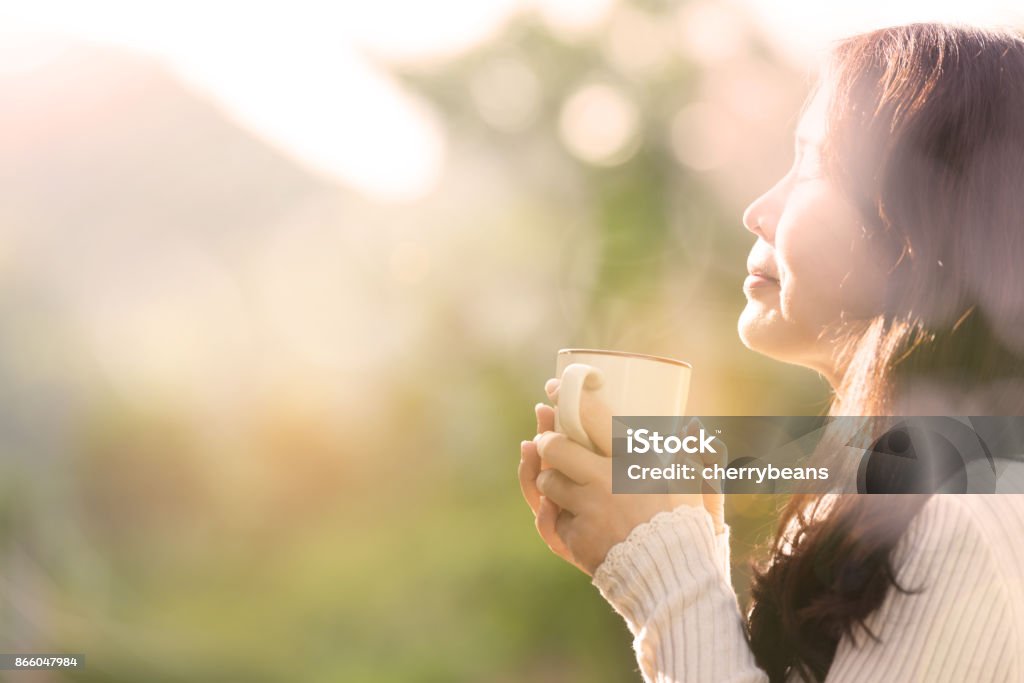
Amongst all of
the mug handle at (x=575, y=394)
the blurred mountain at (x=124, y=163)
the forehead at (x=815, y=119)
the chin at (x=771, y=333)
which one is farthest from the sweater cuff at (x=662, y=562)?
the blurred mountain at (x=124, y=163)

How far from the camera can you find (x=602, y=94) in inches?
369

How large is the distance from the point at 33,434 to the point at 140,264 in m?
1.49

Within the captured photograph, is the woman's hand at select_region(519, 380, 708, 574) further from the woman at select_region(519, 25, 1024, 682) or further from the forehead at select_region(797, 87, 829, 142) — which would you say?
the forehead at select_region(797, 87, 829, 142)

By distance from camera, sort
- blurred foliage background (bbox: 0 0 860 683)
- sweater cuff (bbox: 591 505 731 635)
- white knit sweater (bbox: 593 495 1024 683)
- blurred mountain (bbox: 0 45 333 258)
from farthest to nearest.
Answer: blurred foliage background (bbox: 0 0 860 683) → blurred mountain (bbox: 0 45 333 258) → sweater cuff (bbox: 591 505 731 635) → white knit sweater (bbox: 593 495 1024 683)

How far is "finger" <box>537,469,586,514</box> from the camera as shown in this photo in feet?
3.15

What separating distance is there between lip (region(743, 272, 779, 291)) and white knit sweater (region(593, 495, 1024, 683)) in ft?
1.12

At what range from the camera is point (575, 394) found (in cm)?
94

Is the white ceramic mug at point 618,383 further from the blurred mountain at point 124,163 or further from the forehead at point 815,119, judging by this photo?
the blurred mountain at point 124,163

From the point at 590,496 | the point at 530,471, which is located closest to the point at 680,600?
the point at 590,496

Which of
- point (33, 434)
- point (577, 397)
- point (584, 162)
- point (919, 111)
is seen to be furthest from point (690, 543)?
point (584, 162)

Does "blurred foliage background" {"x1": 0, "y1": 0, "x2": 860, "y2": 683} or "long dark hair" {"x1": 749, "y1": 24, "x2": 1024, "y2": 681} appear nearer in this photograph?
"long dark hair" {"x1": 749, "y1": 24, "x2": 1024, "y2": 681}

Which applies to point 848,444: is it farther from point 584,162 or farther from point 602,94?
point 602,94

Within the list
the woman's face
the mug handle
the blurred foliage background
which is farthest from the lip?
the blurred foliage background

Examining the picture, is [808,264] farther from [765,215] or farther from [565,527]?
[565,527]
